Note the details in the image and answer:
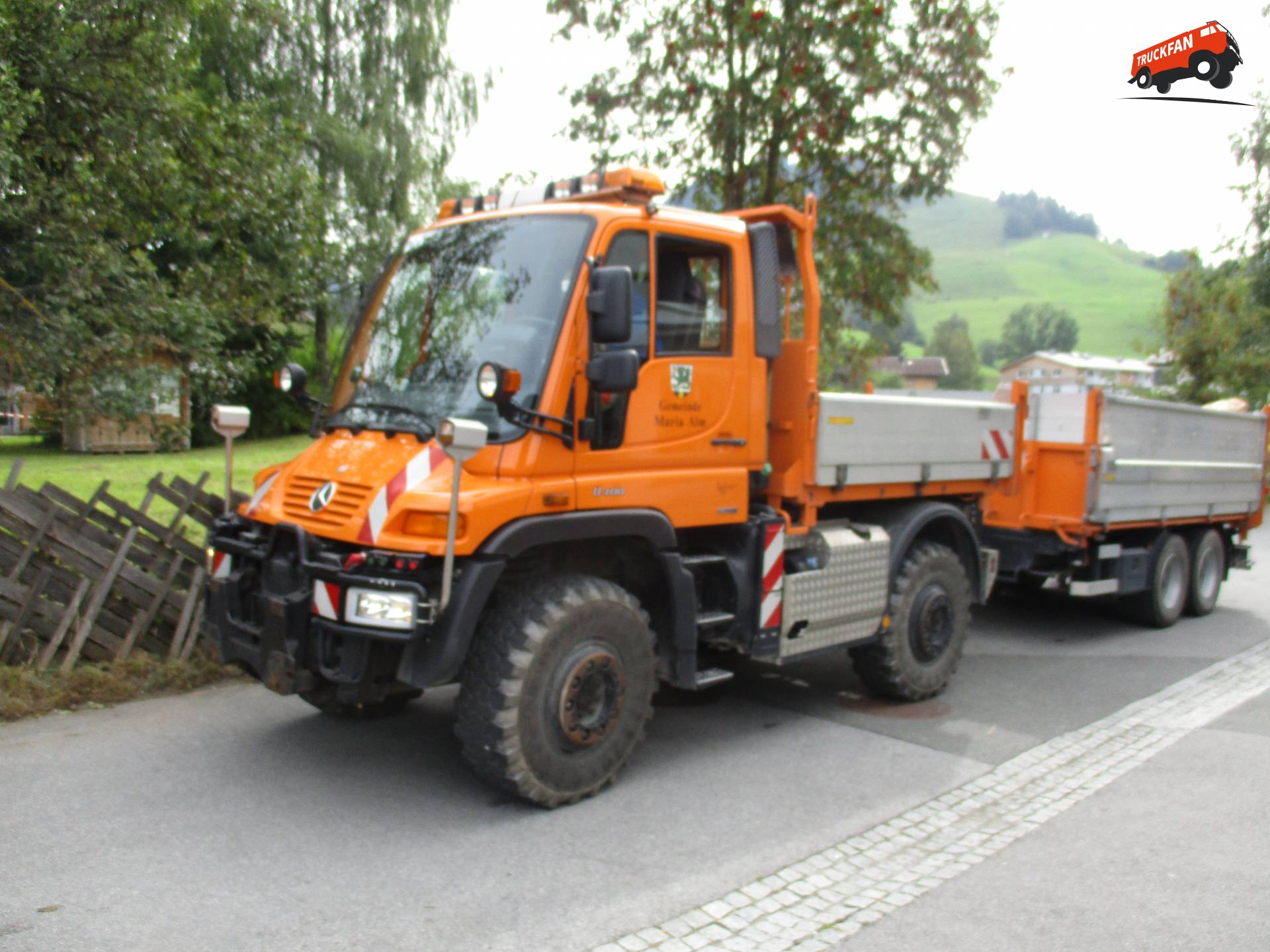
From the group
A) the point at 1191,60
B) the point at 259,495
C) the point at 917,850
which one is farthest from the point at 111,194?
the point at 1191,60

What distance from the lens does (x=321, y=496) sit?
15.8ft

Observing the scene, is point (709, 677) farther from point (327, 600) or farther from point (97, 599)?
point (97, 599)

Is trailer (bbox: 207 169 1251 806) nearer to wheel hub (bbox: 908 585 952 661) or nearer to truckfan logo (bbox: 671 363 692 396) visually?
truckfan logo (bbox: 671 363 692 396)

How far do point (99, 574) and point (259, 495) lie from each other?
180cm

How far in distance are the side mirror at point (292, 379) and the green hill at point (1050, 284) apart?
102 meters

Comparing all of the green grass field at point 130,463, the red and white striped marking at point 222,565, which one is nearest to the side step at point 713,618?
the red and white striped marking at point 222,565

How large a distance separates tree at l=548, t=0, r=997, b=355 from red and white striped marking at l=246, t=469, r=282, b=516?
24.8 ft

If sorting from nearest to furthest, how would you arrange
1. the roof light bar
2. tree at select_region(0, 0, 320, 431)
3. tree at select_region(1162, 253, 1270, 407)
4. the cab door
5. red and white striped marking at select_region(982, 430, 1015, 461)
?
the cab door
the roof light bar
tree at select_region(0, 0, 320, 431)
red and white striped marking at select_region(982, 430, 1015, 461)
tree at select_region(1162, 253, 1270, 407)

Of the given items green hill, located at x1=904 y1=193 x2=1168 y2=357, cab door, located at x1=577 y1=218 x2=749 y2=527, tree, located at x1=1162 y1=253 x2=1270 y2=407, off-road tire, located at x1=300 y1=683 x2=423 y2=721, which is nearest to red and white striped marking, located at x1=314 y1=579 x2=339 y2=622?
cab door, located at x1=577 y1=218 x2=749 y2=527

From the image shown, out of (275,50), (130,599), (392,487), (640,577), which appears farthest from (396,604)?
(275,50)

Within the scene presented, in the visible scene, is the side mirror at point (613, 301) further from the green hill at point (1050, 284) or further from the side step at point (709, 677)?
the green hill at point (1050, 284)

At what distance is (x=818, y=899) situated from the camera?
402 centimetres

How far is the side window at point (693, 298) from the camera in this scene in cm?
527

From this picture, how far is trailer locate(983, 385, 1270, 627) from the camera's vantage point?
8148 millimetres
